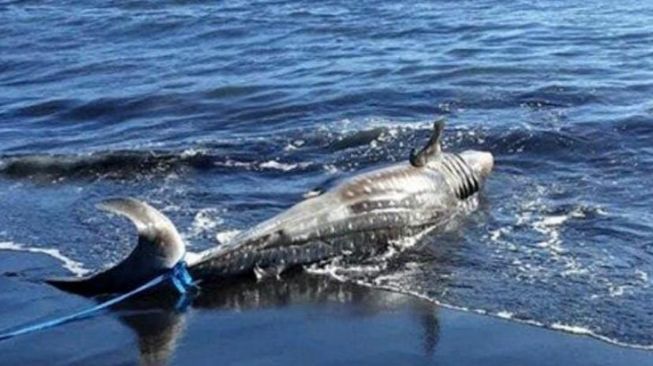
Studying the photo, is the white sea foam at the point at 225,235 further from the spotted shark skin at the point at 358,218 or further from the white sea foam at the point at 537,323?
the white sea foam at the point at 537,323

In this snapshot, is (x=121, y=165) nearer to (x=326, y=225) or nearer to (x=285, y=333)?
(x=326, y=225)

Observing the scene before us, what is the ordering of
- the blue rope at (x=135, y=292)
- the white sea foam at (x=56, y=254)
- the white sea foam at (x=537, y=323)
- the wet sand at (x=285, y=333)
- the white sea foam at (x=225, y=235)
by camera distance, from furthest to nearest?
the white sea foam at (x=225, y=235) → the white sea foam at (x=56, y=254) → the blue rope at (x=135, y=292) → the white sea foam at (x=537, y=323) → the wet sand at (x=285, y=333)

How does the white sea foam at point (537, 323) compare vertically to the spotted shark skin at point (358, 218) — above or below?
below

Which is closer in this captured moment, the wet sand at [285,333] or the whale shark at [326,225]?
the wet sand at [285,333]

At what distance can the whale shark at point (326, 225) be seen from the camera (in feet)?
28.2

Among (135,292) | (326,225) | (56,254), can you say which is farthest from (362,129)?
(135,292)

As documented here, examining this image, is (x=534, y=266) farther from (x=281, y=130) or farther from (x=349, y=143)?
(x=281, y=130)

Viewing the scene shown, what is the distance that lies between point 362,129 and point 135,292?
5148 millimetres

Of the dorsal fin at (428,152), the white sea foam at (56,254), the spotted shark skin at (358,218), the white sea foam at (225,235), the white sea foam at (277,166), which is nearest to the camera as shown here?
the spotted shark skin at (358,218)

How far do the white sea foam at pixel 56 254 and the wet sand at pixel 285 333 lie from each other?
1.39 ft

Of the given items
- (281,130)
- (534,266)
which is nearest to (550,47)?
(281,130)

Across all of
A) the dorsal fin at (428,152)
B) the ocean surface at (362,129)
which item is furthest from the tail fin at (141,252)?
the dorsal fin at (428,152)

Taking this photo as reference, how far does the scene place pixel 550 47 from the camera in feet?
57.9

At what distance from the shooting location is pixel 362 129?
13.4 m
